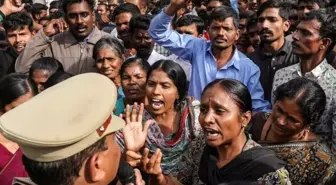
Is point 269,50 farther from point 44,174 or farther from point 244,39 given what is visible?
point 44,174

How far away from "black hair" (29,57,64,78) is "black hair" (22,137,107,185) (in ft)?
8.35

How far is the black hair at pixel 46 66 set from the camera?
13.1 feet

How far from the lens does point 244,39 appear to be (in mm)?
5254

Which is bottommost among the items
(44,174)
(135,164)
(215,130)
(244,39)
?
(244,39)

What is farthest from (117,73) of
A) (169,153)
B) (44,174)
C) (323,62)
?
(44,174)

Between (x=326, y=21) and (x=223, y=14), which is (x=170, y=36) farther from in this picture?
(x=326, y=21)

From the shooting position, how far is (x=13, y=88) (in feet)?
8.82

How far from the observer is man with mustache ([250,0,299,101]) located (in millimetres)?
4145

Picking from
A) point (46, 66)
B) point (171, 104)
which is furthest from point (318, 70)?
point (46, 66)

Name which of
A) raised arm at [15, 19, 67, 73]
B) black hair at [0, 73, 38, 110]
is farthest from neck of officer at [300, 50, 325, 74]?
raised arm at [15, 19, 67, 73]

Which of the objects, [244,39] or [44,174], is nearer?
[44,174]

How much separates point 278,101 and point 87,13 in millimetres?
2435

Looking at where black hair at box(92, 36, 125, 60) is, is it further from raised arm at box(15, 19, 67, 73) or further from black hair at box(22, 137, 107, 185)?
black hair at box(22, 137, 107, 185)

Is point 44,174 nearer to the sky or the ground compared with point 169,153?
nearer to the sky
